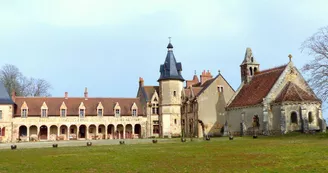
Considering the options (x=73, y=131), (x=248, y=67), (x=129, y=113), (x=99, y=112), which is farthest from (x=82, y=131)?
(x=248, y=67)

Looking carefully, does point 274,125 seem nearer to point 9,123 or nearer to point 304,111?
point 304,111

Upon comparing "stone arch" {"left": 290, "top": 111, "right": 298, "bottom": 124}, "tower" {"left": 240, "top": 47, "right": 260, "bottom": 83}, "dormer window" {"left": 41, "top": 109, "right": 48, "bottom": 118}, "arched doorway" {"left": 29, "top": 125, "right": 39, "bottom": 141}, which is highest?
"tower" {"left": 240, "top": 47, "right": 260, "bottom": 83}

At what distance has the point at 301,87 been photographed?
40438mm

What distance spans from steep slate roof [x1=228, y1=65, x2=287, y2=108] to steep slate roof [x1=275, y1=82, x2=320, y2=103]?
4.95 ft

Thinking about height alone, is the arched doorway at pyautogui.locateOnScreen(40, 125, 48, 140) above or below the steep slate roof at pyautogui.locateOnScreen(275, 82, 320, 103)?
below

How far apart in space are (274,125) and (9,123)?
36928mm

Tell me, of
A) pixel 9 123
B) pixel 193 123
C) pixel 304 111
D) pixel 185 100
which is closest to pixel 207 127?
pixel 193 123

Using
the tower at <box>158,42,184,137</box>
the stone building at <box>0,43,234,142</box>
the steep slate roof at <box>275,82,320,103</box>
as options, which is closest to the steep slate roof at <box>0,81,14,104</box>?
the stone building at <box>0,43,234,142</box>

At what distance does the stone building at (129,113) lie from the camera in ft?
163

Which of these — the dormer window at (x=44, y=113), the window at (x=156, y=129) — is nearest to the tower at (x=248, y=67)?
the window at (x=156, y=129)

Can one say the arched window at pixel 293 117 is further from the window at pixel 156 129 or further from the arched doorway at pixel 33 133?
the arched doorway at pixel 33 133

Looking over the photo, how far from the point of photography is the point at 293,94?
126 ft

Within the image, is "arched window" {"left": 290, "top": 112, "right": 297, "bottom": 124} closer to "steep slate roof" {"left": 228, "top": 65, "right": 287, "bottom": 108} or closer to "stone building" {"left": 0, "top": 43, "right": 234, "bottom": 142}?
"steep slate roof" {"left": 228, "top": 65, "right": 287, "bottom": 108}

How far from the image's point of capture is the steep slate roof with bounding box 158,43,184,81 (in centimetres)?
5484
